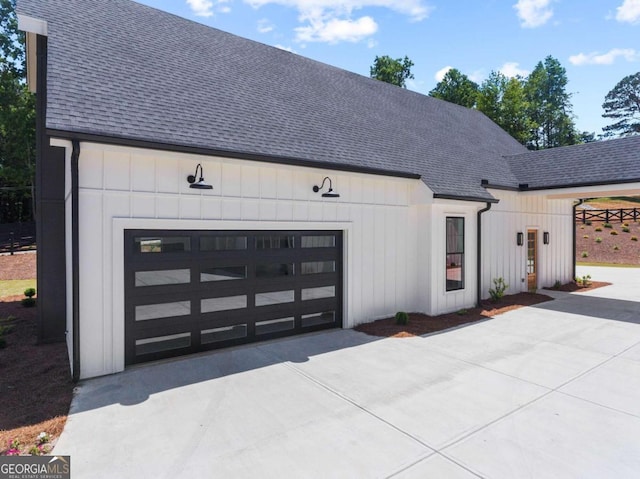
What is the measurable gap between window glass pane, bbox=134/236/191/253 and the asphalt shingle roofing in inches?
60.5

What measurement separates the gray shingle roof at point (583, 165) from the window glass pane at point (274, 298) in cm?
914

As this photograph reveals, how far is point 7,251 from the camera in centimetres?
1998

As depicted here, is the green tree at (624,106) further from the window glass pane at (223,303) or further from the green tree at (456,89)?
the window glass pane at (223,303)

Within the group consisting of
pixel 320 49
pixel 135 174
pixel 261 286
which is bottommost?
pixel 261 286

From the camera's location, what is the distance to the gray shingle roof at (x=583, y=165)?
1015 centimetres

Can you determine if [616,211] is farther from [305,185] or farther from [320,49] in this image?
[305,185]

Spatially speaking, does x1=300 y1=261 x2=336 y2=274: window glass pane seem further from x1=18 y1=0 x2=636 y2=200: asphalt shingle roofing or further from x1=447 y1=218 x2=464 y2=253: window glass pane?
x1=447 y1=218 x2=464 y2=253: window glass pane

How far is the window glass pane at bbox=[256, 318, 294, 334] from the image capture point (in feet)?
23.1

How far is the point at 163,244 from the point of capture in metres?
5.97

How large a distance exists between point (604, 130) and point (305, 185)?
214 feet

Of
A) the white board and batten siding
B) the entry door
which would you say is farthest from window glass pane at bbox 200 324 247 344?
the entry door

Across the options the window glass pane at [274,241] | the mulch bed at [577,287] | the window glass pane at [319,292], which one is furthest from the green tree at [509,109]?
the window glass pane at [274,241]

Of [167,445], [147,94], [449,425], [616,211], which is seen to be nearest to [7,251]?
[147,94]

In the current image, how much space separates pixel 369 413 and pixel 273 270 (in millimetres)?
3572
